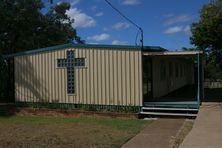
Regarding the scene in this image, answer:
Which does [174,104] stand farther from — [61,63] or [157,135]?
[61,63]

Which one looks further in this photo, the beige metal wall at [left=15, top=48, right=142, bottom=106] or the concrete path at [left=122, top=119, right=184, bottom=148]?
the beige metal wall at [left=15, top=48, right=142, bottom=106]

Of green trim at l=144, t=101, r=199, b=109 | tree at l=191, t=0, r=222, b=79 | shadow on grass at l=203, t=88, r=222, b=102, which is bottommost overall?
green trim at l=144, t=101, r=199, b=109

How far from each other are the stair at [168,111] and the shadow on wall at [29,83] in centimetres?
486

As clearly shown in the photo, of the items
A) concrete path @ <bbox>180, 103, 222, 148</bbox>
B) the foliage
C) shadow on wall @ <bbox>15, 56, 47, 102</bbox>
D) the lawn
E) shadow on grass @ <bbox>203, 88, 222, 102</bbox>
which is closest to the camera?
concrete path @ <bbox>180, 103, 222, 148</bbox>

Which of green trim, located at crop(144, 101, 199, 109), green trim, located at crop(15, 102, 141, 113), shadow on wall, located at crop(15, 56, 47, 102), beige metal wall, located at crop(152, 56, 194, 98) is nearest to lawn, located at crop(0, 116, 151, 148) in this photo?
green trim, located at crop(15, 102, 141, 113)

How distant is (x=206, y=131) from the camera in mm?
11766

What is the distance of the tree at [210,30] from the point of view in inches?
916

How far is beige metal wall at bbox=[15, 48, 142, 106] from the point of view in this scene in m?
16.9

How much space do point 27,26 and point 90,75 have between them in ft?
31.4

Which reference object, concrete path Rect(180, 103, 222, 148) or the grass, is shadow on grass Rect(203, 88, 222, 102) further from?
the grass

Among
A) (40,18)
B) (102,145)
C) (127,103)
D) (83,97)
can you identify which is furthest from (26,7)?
(102,145)

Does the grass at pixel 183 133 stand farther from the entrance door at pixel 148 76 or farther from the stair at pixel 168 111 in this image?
the entrance door at pixel 148 76

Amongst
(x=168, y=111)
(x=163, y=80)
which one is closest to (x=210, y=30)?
(x=163, y=80)

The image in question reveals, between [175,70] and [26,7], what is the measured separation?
32.8ft
